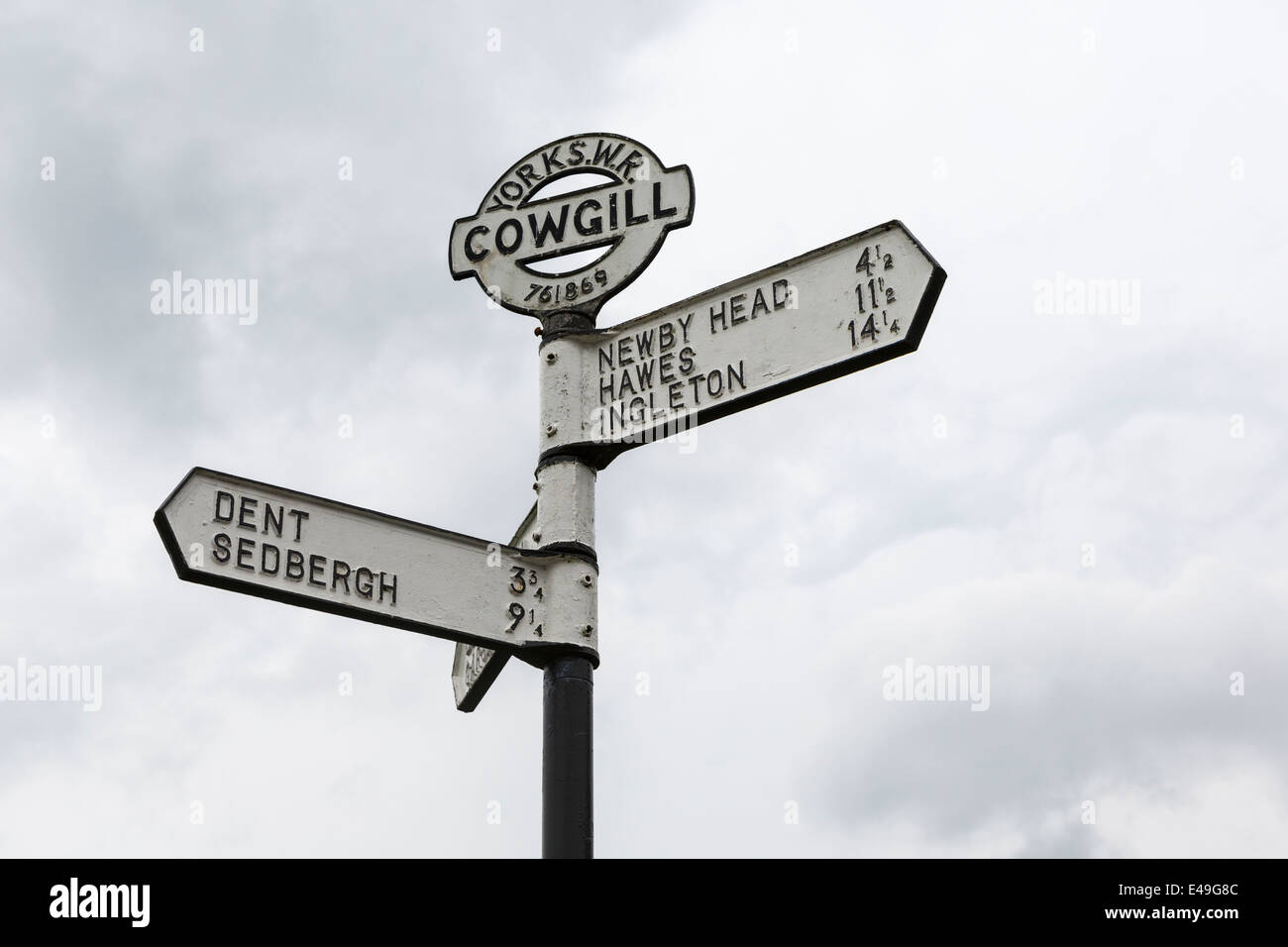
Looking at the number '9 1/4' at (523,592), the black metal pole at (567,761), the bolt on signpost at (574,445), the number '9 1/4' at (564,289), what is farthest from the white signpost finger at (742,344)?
the black metal pole at (567,761)

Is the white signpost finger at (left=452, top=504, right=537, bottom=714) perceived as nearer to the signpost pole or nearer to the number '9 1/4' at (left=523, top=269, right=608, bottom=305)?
the signpost pole

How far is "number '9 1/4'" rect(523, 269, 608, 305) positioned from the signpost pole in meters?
0.08

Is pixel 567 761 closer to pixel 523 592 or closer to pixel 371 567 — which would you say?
pixel 523 592

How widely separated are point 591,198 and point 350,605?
5.59ft

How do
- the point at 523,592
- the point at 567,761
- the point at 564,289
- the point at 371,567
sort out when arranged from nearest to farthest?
1. the point at 567,761
2. the point at 371,567
3. the point at 523,592
4. the point at 564,289

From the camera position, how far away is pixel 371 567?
5.00 m

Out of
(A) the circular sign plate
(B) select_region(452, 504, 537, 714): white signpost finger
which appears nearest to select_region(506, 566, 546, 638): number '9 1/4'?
(B) select_region(452, 504, 537, 714): white signpost finger

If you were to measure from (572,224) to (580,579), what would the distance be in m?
1.30

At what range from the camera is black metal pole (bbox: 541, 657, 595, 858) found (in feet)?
15.7

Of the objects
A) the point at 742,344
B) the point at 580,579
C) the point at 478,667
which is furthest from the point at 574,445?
the point at 478,667

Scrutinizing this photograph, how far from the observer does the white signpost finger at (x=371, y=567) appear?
15.8 ft

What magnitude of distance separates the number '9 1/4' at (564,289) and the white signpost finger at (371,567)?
37.8 inches
